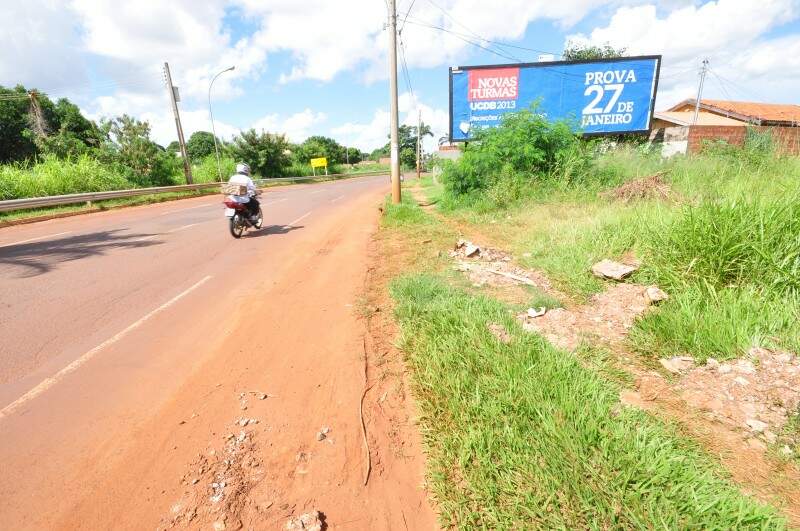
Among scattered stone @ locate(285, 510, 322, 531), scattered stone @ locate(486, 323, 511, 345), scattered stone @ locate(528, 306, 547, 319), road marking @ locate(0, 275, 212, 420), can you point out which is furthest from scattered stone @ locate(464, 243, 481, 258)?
scattered stone @ locate(285, 510, 322, 531)

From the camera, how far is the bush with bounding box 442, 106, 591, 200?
1097 centimetres

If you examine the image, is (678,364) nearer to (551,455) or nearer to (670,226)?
(551,455)

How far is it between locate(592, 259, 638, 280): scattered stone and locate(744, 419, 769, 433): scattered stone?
8.13 feet

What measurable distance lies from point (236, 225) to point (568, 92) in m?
13.7

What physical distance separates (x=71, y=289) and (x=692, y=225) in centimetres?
841

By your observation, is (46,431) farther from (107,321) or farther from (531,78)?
(531,78)

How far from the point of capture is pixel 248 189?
8812mm

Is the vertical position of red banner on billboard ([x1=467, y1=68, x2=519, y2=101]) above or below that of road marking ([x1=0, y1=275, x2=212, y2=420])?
above

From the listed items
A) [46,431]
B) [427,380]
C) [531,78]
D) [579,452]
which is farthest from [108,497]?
[531,78]

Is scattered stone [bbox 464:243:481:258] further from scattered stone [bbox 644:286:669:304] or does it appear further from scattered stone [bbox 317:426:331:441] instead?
scattered stone [bbox 317:426:331:441]

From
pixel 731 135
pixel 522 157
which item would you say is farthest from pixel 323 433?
pixel 731 135

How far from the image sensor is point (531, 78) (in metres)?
14.8

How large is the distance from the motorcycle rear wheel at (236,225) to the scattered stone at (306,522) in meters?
8.00

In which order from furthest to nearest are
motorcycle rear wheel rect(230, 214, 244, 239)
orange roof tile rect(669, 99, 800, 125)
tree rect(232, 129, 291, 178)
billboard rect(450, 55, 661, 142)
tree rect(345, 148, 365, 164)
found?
tree rect(345, 148, 365, 164) → tree rect(232, 129, 291, 178) → orange roof tile rect(669, 99, 800, 125) → billboard rect(450, 55, 661, 142) → motorcycle rear wheel rect(230, 214, 244, 239)
